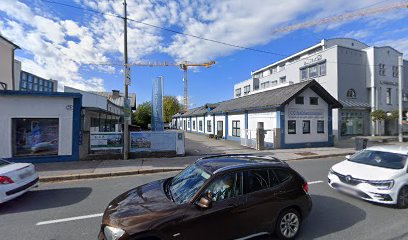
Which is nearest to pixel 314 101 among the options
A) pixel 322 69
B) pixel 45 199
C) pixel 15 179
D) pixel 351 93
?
pixel 351 93

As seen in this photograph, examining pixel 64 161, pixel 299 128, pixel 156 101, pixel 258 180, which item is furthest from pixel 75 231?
pixel 299 128

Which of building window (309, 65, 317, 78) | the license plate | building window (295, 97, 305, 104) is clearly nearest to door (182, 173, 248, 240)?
the license plate

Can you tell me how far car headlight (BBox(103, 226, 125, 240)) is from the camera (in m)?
3.12

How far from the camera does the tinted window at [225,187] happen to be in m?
3.78

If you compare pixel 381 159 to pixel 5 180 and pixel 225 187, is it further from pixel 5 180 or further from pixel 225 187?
pixel 5 180

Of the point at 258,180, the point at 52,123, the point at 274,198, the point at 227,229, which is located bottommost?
the point at 227,229

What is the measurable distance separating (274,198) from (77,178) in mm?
7774

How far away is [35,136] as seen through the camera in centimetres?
1143

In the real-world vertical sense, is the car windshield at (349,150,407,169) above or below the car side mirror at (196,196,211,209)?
above

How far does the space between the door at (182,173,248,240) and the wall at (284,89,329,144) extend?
47.1 feet

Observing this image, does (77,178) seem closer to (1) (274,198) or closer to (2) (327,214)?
(1) (274,198)

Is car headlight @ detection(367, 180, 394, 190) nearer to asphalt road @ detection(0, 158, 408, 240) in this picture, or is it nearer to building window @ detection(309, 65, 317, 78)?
asphalt road @ detection(0, 158, 408, 240)

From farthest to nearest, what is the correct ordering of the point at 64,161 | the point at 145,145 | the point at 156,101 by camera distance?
the point at 156,101 < the point at 145,145 < the point at 64,161

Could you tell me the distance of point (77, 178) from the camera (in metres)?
8.93
